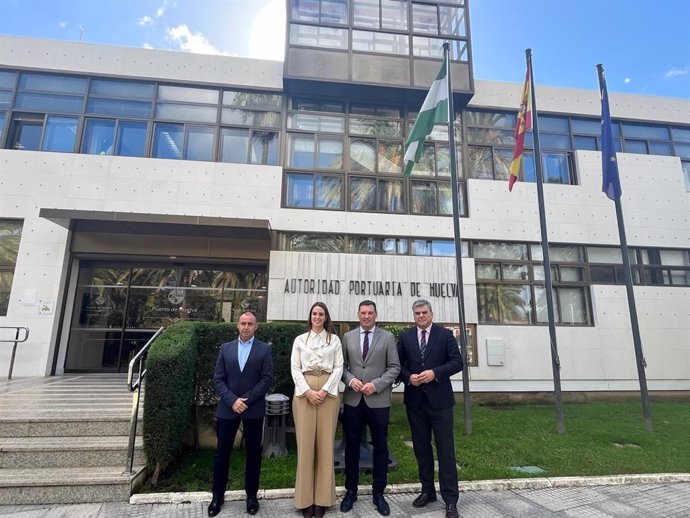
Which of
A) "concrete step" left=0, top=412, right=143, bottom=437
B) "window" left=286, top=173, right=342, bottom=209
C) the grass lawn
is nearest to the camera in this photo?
the grass lawn

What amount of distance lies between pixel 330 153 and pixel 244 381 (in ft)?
25.3

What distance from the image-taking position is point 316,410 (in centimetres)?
361

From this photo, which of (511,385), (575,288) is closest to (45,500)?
(511,385)

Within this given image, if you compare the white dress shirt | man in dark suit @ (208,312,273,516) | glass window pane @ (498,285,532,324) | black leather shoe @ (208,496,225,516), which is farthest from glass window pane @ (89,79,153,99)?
glass window pane @ (498,285,532,324)

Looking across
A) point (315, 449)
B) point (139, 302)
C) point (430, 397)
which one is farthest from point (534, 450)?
point (139, 302)

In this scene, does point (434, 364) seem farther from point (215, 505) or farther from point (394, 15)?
point (394, 15)

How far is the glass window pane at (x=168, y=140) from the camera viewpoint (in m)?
9.62

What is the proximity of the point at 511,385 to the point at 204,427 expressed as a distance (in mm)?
7387

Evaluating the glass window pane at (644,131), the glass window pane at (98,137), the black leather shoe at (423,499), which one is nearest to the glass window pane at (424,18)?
the glass window pane at (644,131)

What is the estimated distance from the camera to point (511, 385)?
9.37 metres

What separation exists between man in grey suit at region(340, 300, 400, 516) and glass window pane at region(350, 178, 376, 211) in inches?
252

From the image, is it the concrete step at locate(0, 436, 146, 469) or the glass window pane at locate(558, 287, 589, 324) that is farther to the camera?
the glass window pane at locate(558, 287, 589, 324)

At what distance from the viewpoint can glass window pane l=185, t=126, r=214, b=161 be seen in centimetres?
973

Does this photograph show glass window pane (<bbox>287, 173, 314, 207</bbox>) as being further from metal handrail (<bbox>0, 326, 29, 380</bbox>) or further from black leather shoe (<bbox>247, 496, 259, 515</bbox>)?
black leather shoe (<bbox>247, 496, 259, 515</bbox>)
